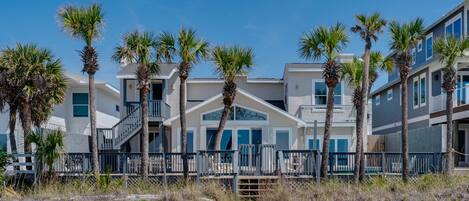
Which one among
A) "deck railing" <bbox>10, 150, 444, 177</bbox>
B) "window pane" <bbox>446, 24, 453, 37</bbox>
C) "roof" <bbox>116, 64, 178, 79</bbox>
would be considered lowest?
"deck railing" <bbox>10, 150, 444, 177</bbox>

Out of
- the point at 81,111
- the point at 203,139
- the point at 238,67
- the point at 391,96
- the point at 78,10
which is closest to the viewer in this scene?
the point at 78,10

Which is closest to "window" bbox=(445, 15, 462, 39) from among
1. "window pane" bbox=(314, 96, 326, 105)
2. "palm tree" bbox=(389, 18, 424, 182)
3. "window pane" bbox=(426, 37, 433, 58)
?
"window pane" bbox=(426, 37, 433, 58)

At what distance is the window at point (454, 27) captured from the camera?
25.5m

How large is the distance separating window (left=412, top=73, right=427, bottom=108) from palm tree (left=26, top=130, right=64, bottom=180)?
2122 cm

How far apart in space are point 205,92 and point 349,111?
9.12 metres

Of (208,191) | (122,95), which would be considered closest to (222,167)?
(208,191)

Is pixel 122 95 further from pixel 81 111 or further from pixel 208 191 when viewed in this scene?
pixel 208 191

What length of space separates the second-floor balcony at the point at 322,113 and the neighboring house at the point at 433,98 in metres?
3.60

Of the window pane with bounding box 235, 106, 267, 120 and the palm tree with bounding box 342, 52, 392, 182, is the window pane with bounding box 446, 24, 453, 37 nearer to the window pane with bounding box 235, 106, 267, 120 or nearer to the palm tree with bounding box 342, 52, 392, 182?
the palm tree with bounding box 342, 52, 392, 182

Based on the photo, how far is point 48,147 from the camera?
18.3 m

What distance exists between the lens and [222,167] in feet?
62.5

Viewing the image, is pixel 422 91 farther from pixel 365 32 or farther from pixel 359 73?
pixel 365 32

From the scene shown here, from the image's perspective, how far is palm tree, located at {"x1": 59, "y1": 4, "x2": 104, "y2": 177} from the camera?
723 inches

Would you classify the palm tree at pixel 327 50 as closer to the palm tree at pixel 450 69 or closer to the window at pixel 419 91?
the palm tree at pixel 450 69
